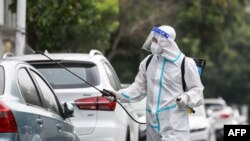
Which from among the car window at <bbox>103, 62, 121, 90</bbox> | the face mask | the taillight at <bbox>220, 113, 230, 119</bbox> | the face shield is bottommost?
the taillight at <bbox>220, 113, 230, 119</bbox>

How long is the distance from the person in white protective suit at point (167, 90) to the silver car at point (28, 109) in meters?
0.93

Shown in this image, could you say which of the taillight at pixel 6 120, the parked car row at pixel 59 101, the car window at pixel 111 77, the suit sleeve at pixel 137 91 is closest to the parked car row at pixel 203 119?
the car window at pixel 111 77

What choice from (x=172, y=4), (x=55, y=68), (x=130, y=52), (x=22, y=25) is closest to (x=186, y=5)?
(x=172, y=4)

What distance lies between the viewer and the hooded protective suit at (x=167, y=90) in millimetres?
8391

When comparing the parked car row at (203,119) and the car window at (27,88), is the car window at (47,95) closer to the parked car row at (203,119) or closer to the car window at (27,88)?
the car window at (27,88)

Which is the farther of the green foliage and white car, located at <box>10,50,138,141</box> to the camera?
the green foliage

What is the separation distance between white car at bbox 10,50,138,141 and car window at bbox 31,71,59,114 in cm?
124

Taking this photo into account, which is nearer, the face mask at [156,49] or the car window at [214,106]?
the face mask at [156,49]

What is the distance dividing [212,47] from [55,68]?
20202mm

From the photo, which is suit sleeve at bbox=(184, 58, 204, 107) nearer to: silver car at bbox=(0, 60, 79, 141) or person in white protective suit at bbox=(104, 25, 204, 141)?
person in white protective suit at bbox=(104, 25, 204, 141)

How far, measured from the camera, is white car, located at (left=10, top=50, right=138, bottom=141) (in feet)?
32.1

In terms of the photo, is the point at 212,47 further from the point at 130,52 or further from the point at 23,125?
the point at 23,125

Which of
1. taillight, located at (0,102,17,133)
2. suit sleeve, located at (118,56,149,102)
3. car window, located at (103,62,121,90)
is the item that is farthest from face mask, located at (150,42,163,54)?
taillight, located at (0,102,17,133)

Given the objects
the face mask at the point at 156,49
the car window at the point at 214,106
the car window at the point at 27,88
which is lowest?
the car window at the point at 214,106
